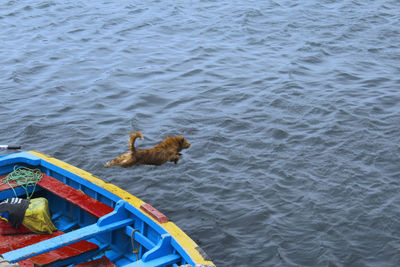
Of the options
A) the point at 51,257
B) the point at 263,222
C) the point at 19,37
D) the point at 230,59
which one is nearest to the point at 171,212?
the point at 263,222

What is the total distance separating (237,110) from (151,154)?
578 centimetres

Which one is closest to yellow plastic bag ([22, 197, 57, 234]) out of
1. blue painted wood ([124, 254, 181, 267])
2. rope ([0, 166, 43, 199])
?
rope ([0, 166, 43, 199])

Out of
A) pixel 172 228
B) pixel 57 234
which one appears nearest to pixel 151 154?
pixel 172 228

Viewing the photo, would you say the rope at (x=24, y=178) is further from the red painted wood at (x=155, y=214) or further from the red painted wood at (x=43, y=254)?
the red painted wood at (x=155, y=214)

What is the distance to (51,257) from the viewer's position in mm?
7582

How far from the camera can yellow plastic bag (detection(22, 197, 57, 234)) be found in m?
8.07

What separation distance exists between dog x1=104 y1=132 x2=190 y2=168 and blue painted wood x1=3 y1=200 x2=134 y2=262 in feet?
2.64

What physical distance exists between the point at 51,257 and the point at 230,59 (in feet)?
33.1

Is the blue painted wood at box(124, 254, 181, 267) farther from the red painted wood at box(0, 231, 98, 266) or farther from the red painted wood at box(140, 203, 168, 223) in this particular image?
the red painted wood at box(0, 231, 98, 266)

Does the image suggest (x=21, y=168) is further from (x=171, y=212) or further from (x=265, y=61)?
(x=265, y=61)

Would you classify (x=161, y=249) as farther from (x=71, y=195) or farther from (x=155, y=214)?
(x=71, y=195)

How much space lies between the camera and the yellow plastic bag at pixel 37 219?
26.5 feet

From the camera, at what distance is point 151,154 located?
25.0ft

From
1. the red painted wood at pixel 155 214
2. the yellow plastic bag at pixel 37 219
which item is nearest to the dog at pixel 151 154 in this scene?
the red painted wood at pixel 155 214
